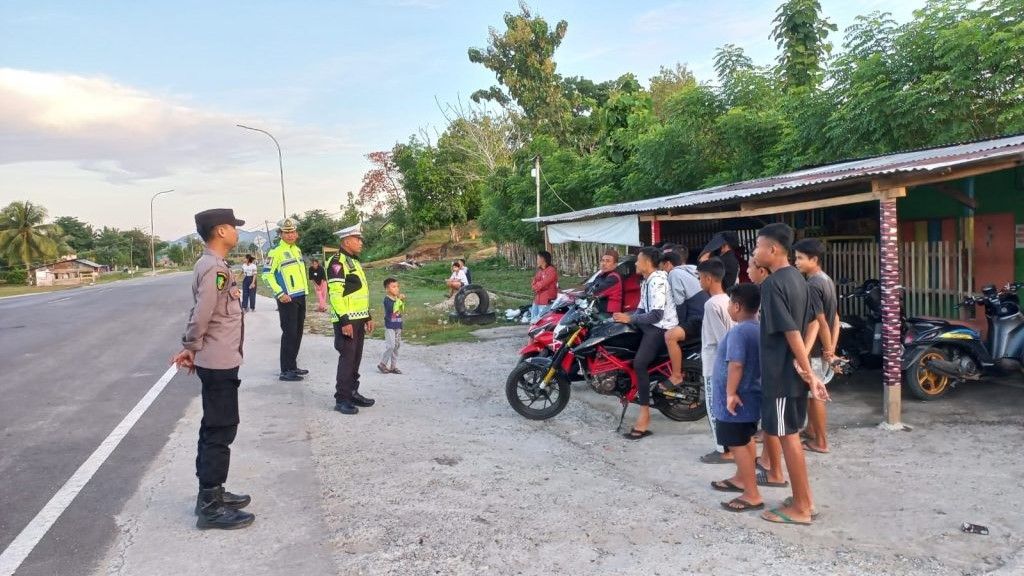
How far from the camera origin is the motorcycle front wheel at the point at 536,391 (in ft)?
22.1

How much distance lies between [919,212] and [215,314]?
9.22 meters

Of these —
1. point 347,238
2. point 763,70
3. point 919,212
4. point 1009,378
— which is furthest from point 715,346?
point 763,70

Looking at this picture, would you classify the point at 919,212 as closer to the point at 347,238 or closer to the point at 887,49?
the point at 887,49

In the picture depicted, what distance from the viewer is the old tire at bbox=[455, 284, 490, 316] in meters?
14.3

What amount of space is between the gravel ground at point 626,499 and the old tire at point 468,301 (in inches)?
282

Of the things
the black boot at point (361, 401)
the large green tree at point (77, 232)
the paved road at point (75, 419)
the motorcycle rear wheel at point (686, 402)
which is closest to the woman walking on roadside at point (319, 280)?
the paved road at point (75, 419)

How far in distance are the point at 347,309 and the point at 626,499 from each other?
3.64 m

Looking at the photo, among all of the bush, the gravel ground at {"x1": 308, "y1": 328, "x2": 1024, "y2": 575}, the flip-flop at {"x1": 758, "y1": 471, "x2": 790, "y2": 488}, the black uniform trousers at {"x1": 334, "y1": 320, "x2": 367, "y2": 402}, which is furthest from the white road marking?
the bush

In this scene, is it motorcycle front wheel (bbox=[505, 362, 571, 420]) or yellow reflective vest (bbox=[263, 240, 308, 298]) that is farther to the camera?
yellow reflective vest (bbox=[263, 240, 308, 298])

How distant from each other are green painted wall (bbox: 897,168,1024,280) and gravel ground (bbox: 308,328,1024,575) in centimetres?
344

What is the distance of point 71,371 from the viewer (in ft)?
32.4

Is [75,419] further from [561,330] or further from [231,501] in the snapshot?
[561,330]

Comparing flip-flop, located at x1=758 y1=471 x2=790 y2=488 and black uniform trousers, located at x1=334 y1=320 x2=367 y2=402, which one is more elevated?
black uniform trousers, located at x1=334 y1=320 x2=367 y2=402

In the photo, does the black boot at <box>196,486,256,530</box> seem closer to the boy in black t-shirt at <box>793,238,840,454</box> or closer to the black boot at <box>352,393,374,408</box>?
the black boot at <box>352,393,374,408</box>
